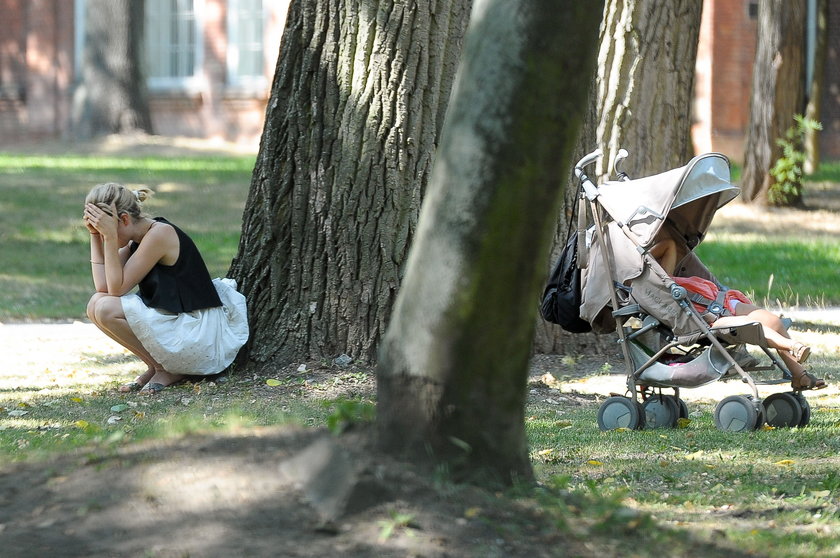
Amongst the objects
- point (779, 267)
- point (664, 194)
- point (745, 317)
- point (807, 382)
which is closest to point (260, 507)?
point (745, 317)

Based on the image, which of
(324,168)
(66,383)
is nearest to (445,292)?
(324,168)

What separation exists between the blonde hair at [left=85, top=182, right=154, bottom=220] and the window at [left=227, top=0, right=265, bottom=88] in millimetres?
19201

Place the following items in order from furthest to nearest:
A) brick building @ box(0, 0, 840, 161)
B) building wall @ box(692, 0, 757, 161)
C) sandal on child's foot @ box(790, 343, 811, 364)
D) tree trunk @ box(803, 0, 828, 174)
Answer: brick building @ box(0, 0, 840, 161) → building wall @ box(692, 0, 757, 161) → tree trunk @ box(803, 0, 828, 174) → sandal on child's foot @ box(790, 343, 811, 364)

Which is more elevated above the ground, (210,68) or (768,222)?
(210,68)

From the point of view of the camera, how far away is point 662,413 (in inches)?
261

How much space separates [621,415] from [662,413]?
263 millimetres

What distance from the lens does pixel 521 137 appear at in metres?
3.73

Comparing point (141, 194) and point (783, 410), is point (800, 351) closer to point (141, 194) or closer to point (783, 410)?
point (783, 410)

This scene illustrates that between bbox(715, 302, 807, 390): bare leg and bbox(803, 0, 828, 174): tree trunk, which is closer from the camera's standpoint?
bbox(715, 302, 807, 390): bare leg

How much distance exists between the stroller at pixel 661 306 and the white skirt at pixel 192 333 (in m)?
2.38

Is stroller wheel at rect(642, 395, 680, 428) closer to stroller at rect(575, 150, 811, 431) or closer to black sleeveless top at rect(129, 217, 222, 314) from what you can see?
stroller at rect(575, 150, 811, 431)

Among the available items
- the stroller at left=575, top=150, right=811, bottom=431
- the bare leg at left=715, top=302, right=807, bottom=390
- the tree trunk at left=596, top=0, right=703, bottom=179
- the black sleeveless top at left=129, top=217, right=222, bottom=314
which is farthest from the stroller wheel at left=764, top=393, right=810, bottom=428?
the black sleeveless top at left=129, top=217, right=222, bottom=314

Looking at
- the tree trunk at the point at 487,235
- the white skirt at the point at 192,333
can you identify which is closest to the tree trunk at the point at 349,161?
the white skirt at the point at 192,333

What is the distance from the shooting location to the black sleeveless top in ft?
25.2
